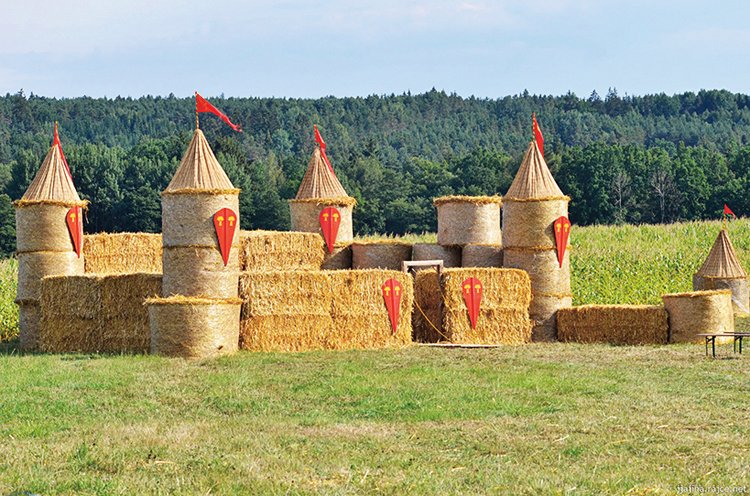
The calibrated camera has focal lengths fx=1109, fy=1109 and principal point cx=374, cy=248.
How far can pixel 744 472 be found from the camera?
35.9 ft

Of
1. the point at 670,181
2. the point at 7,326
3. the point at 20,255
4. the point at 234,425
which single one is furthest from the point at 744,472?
the point at 670,181

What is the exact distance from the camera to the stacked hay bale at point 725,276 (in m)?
30.0

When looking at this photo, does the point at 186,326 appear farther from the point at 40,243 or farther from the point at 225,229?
the point at 40,243

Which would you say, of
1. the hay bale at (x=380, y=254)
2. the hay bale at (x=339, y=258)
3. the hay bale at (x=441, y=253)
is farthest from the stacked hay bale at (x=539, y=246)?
the hay bale at (x=339, y=258)

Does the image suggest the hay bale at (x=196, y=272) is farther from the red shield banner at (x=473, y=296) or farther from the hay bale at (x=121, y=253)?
the red shield banner at (x=473, y=296)

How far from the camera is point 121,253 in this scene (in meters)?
26.2

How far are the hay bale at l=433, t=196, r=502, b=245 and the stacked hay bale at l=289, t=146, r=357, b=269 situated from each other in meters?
2.63

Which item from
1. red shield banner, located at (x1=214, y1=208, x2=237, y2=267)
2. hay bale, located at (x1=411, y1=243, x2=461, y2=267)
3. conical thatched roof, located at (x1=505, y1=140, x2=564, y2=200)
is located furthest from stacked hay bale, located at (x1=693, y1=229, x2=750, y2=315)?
red shield banner, located at (x1=214, y1=208, x2=237, y2=267)

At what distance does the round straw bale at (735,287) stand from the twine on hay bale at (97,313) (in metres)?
15.3

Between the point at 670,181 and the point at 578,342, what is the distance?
5995 centimetres

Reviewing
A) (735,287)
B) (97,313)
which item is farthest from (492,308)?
(735,287)

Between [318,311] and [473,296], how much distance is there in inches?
147

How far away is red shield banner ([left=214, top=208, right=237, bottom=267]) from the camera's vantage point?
21828mm

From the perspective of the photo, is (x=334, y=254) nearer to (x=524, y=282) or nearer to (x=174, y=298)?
(x=524, y=282)
